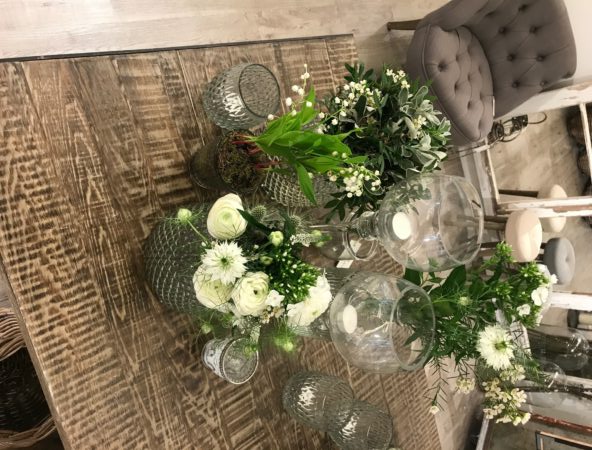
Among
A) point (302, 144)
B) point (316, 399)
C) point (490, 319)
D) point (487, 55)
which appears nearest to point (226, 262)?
point (302, 144)

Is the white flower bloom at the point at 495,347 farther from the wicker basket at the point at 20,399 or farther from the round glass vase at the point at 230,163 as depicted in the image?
the wicker basket at the point at 20,399

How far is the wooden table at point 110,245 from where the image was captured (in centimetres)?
99

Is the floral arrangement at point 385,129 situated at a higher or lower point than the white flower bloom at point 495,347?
higher

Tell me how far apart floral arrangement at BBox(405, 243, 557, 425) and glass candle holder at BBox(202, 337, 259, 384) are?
0.42 meters

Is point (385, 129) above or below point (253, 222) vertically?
above

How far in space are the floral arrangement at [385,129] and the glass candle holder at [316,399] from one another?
467 millimetres

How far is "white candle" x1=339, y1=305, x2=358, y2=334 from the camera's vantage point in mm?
1054

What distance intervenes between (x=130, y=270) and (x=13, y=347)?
0.58 meters

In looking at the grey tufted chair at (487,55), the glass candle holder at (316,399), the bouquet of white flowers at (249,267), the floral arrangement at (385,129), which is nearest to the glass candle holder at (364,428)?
the glass candle holder at (316,399)

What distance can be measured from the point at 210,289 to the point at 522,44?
2.30 metres

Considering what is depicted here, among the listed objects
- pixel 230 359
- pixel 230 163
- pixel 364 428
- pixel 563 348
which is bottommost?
pixel 563 348

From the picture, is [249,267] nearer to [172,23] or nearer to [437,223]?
[437,223]

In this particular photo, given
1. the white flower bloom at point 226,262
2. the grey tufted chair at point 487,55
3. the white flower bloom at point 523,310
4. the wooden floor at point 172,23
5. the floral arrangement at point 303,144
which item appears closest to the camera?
the white flower bloom at point 226,262

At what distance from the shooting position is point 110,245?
1085 millimetres
